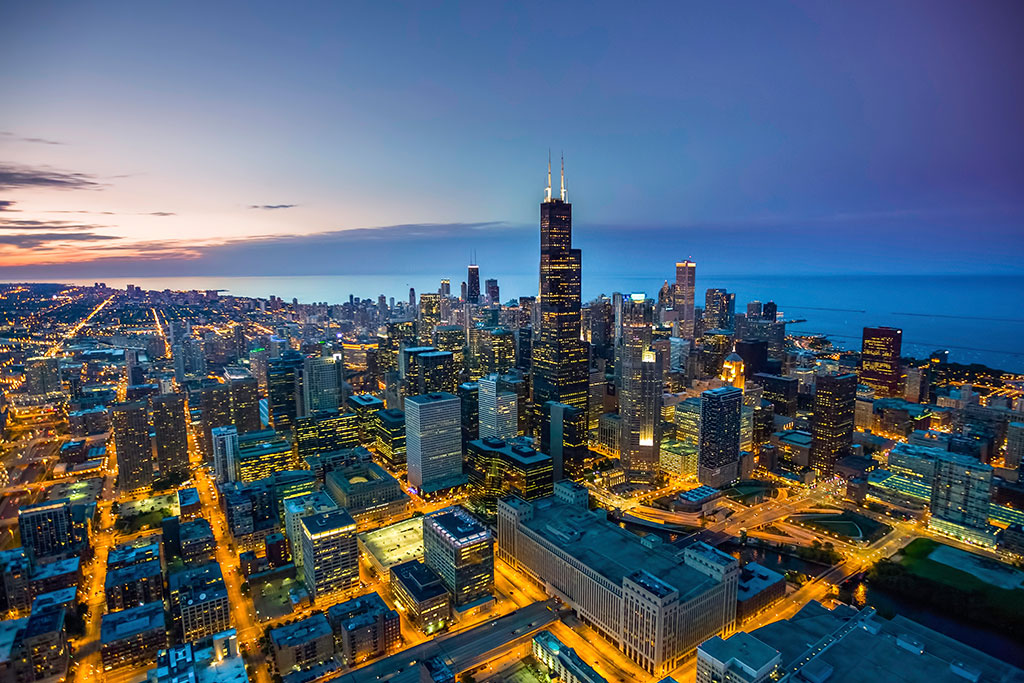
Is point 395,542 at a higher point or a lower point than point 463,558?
lower

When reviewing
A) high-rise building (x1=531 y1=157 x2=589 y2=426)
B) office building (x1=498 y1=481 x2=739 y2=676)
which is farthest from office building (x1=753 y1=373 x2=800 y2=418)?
office building (x1=498 y1=481 x2=739 y2=676)

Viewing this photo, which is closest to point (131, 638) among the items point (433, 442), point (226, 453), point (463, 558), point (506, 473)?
point (463, 558)

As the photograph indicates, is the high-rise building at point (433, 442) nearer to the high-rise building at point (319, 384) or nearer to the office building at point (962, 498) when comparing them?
the high-rise building at point (319, 384)

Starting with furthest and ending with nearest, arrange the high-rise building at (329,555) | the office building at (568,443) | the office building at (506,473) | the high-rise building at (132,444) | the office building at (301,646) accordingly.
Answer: the office building at (568,443) → the high-rise building at (132,444) → the office building at (506,473) → the high-rise building at (329,555) → the office building at (301,646)

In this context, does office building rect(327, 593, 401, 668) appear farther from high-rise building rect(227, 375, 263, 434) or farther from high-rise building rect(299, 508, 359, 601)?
high-rise building rect(227, 375, 263, 434)

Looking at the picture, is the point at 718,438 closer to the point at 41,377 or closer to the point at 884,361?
the point at 884,361

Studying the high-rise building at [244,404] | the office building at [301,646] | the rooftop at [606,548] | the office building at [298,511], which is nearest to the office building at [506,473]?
the rooftop at [606,548]
